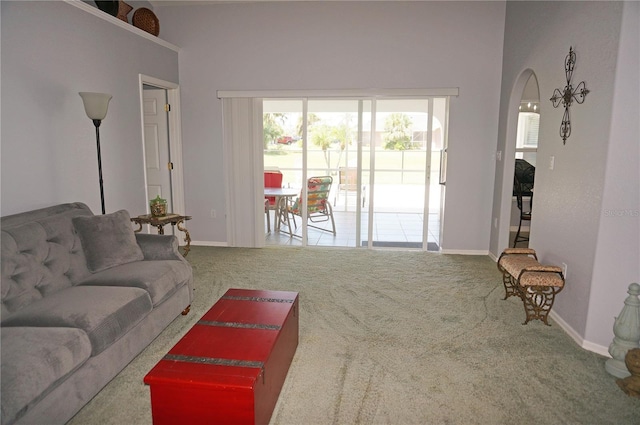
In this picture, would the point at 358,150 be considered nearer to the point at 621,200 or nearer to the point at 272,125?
the point at 272,125

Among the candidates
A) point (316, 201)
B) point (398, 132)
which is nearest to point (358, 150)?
point (398, 132)

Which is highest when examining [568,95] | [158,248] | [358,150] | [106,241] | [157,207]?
[568,95]

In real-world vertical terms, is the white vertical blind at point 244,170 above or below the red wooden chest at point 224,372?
above

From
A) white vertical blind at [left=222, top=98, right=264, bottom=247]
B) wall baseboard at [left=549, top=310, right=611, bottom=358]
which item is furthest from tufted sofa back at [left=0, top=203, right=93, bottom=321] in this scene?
wall baseboard at [left=549, top=310, right=611, bottom=358]

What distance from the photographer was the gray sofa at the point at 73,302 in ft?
6.01

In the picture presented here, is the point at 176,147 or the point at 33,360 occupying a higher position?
the point at 176,147

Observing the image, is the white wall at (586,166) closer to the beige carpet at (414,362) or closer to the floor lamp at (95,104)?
the beige carpet at (414,362)

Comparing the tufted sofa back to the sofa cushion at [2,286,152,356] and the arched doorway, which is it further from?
the arched doorway

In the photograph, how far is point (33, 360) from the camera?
71.1 inches

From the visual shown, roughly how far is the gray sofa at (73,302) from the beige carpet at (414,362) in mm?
189

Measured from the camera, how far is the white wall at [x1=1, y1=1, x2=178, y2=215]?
285 centimetres

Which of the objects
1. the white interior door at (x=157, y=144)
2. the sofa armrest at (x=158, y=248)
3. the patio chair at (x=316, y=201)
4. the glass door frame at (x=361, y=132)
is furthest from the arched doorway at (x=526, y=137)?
the white interior door at (x=157, y=144)

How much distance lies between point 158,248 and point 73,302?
0.95 m

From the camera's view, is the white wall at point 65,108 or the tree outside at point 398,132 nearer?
the white wall at point 65,108
